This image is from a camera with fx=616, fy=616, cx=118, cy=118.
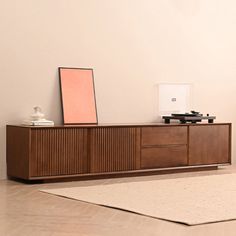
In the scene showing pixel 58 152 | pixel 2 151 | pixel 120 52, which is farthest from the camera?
pixel 120 52

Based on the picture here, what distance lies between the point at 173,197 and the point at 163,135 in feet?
6.82

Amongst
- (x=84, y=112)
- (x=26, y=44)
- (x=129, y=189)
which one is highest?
(x=26, y=44)

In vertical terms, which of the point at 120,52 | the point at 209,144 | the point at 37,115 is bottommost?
the point at 209,144

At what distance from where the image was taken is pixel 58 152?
7.11 metres

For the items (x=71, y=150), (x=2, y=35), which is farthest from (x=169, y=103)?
(x=2, y=35)

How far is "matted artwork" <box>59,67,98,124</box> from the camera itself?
7.75 metres

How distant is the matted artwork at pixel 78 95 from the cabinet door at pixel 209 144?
139cm

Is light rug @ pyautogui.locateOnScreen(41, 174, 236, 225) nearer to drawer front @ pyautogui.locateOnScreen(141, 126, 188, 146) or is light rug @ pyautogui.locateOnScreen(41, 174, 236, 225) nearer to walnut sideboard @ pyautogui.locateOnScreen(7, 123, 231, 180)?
walnut sideboard @ pyautogui.locateOnScreen(7, 123, 231, 180)

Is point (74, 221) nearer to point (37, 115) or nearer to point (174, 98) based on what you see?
point (37, 115)

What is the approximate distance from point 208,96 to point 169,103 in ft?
2.48

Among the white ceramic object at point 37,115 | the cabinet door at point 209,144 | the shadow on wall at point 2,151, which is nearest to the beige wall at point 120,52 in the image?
the shadow on wall at point 2,151

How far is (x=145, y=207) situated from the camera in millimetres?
5465

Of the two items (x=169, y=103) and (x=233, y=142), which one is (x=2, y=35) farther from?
(x=233, y=142)

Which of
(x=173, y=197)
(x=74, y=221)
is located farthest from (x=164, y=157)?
(x=74, y=221)
